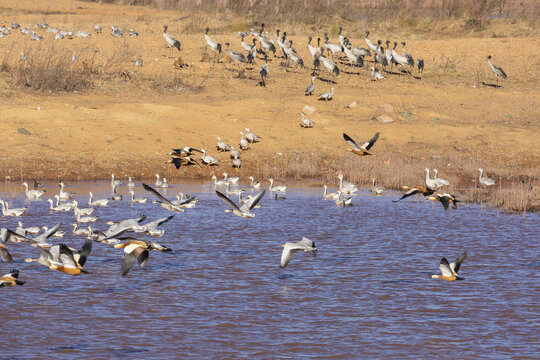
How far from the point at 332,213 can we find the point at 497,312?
27.8 ft

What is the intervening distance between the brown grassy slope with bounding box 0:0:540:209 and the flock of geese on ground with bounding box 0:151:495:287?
221 cm

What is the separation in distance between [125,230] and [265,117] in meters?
16.5

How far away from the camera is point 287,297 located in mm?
11562

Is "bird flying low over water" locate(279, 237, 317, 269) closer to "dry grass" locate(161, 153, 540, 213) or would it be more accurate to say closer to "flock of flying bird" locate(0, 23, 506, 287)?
"flock of flying bird" locate(0, 23, 506, 287)

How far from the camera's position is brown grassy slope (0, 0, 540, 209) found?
24.4 m

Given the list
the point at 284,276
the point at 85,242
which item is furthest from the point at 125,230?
the point at 284,276

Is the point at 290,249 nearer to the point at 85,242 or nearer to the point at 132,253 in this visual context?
the point at 132,253

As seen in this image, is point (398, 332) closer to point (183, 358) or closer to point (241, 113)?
point (183, 358)

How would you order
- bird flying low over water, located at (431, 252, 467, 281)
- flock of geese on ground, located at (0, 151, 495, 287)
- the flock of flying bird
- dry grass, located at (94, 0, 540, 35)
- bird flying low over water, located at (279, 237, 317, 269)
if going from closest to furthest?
flock of geese on ground, located at (0, 151, 495, 287)
the flock of flying bird
bird flying low over water, located at (431, 252, 467, 281)
bird flying low over water, located at (279, 237, 317, 269)
dry grass, located at (94, 0, 540, 35)

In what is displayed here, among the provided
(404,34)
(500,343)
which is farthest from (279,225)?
(404,34)

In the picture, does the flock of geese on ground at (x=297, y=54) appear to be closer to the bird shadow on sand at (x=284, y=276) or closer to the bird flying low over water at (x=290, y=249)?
the bird shadow on sand at (x=284, y=276)

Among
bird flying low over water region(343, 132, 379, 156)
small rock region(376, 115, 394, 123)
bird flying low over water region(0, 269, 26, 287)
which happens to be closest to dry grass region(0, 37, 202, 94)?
small rock region(376, 115, 394, 123)

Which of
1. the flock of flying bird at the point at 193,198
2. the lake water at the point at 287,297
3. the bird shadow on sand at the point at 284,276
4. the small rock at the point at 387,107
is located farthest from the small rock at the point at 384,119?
the bird shadow on sand at the point at 284,276

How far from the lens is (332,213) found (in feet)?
62.7
